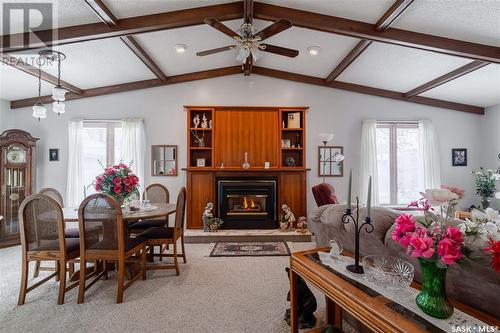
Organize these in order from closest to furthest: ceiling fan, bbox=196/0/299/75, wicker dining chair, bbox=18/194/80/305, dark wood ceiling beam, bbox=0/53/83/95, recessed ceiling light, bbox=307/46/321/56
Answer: wicker dining chair, bbox=18/194/80/305 → ceiling fan, bbox=196/0/299/75 → dark wood ceiling beam, bbox=0/53/83/95 → recessed ceiling light, bbox=307/46/321/56

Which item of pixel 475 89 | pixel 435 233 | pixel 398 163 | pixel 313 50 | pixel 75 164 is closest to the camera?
pixel 435 233

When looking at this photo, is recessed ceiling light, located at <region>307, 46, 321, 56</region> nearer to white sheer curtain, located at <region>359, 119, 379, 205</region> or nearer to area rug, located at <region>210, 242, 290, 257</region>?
white sheer curtain, located at <region>359, 119, 379, 205</region>

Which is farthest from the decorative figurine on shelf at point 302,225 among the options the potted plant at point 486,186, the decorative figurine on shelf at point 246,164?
the potted plant at point 486,186

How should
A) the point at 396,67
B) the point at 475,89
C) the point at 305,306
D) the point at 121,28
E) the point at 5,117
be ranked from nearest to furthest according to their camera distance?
the point at 305,306 → the point at 121,28 → the point at 396,67 → the point at 475,89 → the point at 5,117

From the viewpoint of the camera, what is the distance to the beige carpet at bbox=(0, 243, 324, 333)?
1.97 meters

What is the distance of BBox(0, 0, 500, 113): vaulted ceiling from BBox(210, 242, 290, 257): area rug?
320 centimetres

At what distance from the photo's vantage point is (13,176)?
4.04 m

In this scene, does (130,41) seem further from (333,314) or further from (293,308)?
(333,314)

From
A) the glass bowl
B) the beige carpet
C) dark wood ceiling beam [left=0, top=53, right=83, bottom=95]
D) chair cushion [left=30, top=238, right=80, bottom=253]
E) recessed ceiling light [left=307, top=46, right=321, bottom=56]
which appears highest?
recessed ceiling light [left=307, top=46, right=321, bottom=56]

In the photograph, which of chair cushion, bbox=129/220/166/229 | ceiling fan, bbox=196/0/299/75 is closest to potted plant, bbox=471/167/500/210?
ceiling fan, bbox=196/0/299/75

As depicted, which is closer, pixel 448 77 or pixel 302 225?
pixel 448 77

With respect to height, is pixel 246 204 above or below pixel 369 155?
below

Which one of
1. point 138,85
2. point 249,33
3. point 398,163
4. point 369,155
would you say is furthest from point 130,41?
point 398,163

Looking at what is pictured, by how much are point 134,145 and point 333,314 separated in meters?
4.41
